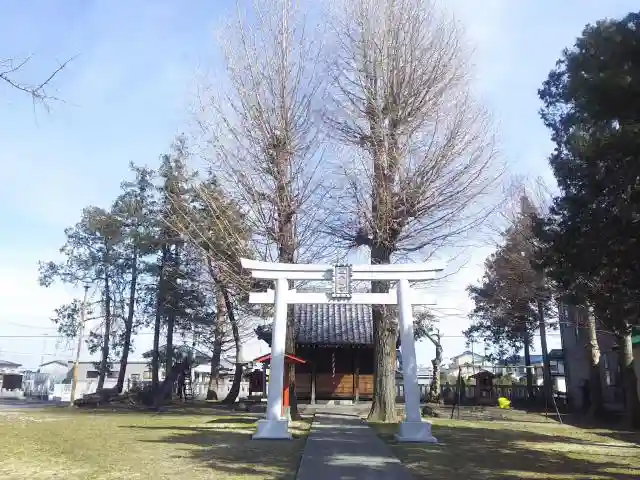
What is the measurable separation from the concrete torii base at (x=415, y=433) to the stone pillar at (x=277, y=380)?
236 cm

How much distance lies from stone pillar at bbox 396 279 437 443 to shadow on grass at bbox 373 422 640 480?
0.37 metres

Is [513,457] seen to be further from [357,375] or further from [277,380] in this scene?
[357,375]

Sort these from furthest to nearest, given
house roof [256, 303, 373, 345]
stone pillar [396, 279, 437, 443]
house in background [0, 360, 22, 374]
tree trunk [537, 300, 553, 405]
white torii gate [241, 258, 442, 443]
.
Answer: house in background [0, 360, 22, 374] < house roof [256, 303, 373, 345] < tree trunk [537, 300, 553, 405] < white torii gate [241, 258, 442, 443] < stone pillar [396, 279, 437, 443]

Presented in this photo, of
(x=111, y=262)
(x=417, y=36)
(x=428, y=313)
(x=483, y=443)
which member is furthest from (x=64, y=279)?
(x=483, y=443)

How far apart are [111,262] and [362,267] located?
62.5ft

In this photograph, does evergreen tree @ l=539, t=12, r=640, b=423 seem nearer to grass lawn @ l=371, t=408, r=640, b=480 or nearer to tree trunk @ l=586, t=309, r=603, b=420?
grass lawn @ l=371, t=408, r=640, b=480

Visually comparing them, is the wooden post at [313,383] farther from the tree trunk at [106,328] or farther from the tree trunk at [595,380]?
the tree trunk at [106,328]

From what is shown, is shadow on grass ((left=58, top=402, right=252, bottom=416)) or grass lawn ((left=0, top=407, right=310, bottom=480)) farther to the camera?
shadow on grass ((left=58, top=402, right=252, bottom=416))

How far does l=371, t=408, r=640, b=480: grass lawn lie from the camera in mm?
7836

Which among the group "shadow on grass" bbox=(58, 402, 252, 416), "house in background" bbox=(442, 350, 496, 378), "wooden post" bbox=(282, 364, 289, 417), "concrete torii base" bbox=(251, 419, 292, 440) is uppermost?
"house in background" bbox=(442, 350, 496, 378)

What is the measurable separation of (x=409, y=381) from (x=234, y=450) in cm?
439

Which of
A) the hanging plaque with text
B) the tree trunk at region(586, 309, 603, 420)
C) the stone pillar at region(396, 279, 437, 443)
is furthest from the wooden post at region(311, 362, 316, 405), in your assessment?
the hanging plaque with text

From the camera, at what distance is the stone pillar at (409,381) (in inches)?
445

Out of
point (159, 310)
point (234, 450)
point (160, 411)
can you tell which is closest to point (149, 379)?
point (159, 310)
